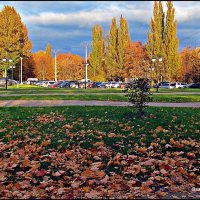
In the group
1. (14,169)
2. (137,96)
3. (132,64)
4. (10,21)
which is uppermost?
(10,21)

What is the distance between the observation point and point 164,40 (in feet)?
184

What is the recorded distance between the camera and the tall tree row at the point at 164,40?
5544cm

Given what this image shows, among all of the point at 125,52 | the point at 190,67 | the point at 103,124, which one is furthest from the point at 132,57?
the point at 103,124

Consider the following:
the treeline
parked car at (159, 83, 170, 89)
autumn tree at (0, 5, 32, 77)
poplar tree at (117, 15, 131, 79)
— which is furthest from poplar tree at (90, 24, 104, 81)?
parked car at (159, 83, 170, 89)

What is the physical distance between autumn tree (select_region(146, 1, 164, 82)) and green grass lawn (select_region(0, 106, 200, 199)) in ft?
155

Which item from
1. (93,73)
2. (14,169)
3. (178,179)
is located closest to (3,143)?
(14,169)

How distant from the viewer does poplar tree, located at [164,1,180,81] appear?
2180 inches

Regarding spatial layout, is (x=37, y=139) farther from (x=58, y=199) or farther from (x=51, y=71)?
(x=51, y=71)

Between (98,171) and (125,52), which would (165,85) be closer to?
(125,52)

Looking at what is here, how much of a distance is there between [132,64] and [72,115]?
51.9 meters

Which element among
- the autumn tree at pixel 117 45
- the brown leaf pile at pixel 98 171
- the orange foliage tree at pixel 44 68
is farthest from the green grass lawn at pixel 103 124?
the orange foliage tree at pixel 44 68

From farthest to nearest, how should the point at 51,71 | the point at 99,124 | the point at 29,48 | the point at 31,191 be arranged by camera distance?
the point at 51,71
the point at 29,48
the point at 99,124
the point at 31,191

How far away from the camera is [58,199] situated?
378 cm

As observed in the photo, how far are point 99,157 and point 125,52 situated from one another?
57.8 m
